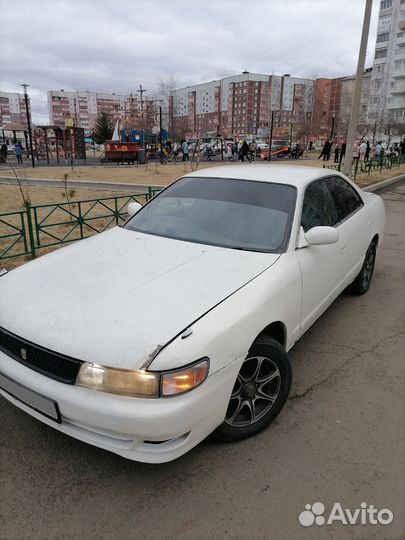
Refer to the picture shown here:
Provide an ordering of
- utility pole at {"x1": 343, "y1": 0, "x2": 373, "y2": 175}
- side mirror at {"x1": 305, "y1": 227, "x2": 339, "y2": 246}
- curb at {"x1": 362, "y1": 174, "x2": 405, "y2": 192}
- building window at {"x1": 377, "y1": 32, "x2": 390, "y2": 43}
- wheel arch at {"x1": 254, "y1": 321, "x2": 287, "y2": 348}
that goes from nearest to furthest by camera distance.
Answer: wheel arch at {"x1": 254, "y1": 321, "x2": 287, "y2": 348}
side mirror at {"x1": 305, "y1": 227, "x2": 339, "y2": 246}
utility pole at {"x1": 343, "y1": 0, "x2": 373, "y2": 175}
curb at {"x1": 362, "y1": 174, "x2": 405, "y2": 192}
building window at {"x1": 377, "y1": 32, "x2": 390, "y2": 43}

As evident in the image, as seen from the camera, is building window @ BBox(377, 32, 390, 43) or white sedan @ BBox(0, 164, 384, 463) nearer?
white sedan @ BBox(0, 164, 384, 463)

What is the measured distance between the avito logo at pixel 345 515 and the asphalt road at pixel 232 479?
2 centimetres

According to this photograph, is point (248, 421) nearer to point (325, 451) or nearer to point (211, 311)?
point (325, 451)

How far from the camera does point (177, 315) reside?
218 centimetres

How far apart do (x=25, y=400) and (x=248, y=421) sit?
4.28 feet

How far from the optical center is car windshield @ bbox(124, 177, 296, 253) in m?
3.10

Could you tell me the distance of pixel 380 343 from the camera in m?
3.84

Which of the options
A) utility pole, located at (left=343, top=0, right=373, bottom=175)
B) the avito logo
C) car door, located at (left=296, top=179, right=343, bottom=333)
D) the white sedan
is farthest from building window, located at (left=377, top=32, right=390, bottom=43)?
the avito logo

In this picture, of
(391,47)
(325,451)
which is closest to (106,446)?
(325,451)

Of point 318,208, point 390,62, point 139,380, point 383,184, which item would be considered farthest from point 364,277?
point 390,62

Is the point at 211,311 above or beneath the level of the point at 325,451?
above

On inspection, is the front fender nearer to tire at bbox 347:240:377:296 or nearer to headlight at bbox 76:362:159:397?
headlight at bbox 76:362:159:397

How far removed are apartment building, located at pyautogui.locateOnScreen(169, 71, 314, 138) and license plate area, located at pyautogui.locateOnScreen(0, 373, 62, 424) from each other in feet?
336

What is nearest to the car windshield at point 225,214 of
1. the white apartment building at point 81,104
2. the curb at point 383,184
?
the curb at point 383,184
